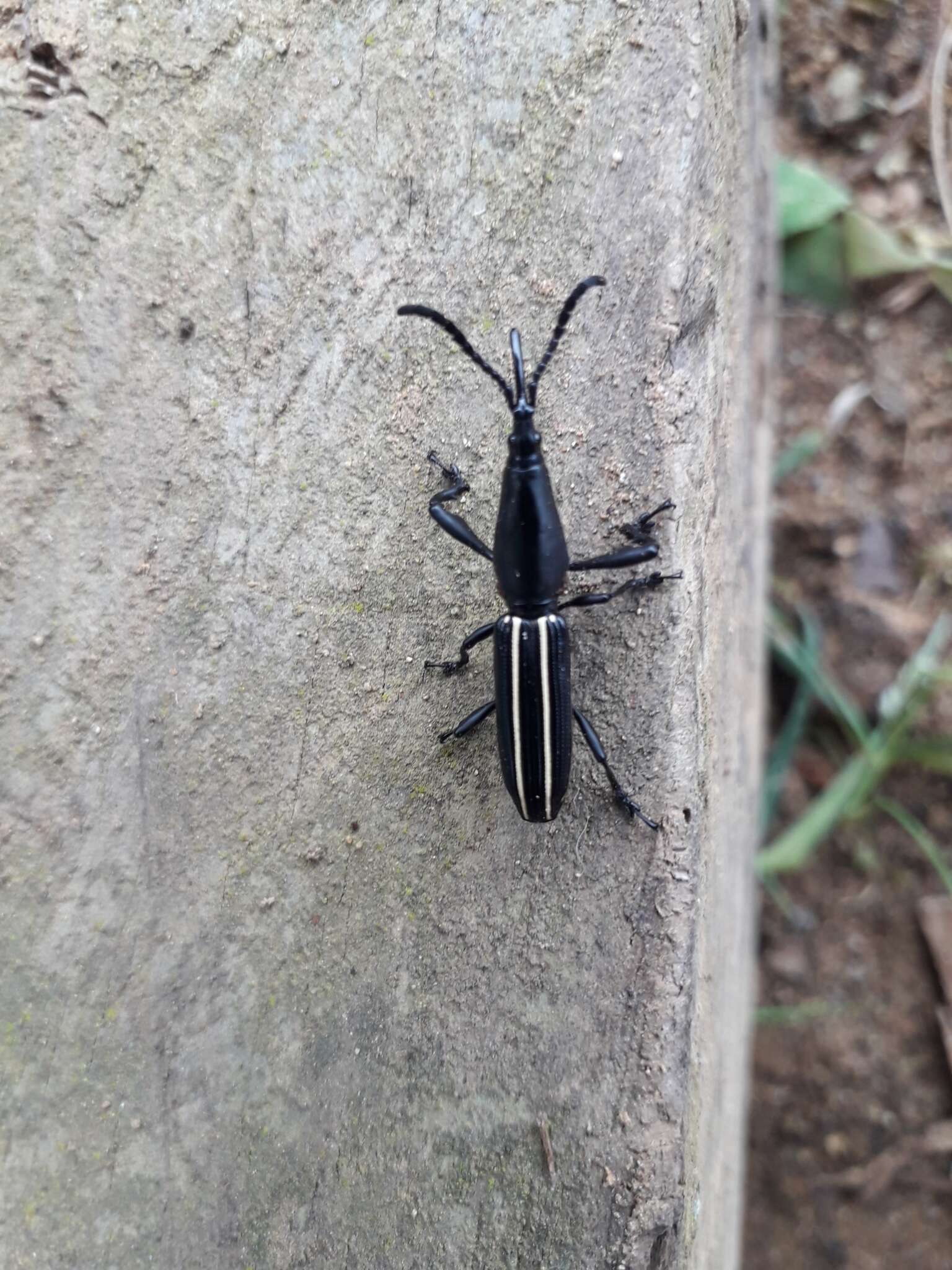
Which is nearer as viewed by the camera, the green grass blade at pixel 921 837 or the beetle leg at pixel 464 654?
the beetle leg at pixel 464 654

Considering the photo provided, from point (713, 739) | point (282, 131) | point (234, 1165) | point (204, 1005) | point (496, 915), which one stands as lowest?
point (234, 1165)

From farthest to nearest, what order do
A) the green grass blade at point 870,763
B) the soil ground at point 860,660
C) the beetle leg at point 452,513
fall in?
the soil ground at point 860,660 → the green grass blade at point 870,763 → the beetle leg at point 452,513

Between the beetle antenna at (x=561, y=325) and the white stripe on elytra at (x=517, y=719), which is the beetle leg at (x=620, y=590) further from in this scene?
the beetle antenna at (x=561, y=325)

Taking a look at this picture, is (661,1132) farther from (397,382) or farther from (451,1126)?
(397,382)

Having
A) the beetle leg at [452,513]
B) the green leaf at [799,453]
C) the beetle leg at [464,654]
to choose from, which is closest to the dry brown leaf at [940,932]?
the green leaf at [799,453]

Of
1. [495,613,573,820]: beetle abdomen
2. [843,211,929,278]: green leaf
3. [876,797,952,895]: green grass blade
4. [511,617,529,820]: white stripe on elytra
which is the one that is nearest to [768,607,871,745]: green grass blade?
[876,797,952,895]: green grass blade

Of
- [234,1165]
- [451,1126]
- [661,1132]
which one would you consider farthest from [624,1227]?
[234,1165]
